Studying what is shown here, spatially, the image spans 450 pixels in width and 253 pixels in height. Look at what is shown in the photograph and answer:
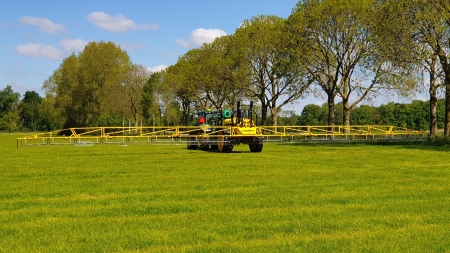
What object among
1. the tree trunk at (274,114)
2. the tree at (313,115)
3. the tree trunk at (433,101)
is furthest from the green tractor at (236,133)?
the tree at (313,115)

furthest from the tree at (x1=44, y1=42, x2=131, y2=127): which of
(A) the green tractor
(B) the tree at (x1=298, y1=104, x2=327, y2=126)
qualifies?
(B) the tree at (x1=298, y1=104, x2=327, y2=126)

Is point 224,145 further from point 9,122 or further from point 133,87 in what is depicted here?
point 9,122

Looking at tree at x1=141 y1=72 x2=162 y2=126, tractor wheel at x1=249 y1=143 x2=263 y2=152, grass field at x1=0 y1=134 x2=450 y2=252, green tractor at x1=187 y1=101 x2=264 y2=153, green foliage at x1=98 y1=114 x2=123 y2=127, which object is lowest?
grass field at x1=0 y1=134 x2=450 y2=252

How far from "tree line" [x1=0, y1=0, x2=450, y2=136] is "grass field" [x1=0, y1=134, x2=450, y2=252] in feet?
66.4

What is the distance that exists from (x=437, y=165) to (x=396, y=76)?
2722 cm

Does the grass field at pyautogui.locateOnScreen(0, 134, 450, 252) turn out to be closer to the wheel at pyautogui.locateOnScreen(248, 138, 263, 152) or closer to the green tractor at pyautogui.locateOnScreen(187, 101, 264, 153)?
the green tractor at pyautogui.locateOnScreen(187, 101, 264, 153)

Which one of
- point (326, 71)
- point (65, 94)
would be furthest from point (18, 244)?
point (65, 94)

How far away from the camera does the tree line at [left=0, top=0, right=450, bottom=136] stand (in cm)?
3605

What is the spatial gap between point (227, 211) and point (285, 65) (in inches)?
1820

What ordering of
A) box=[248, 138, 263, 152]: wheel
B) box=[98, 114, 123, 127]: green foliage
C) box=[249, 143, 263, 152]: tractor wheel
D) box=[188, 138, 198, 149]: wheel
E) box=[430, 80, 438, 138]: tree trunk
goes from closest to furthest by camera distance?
1. box=[248, 138, 263, 152]: wheel
2. box=[188, 138, 198, 149]: wheel
3. box=[249, 143, 263, 152]: tractor wheel
4. box=[430, 80, 438, 138]: tree trunk
5. box=[98, 114, 123, 127]: green foliage

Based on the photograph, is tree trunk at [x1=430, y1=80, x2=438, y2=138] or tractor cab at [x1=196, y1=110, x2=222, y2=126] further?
tree trunk at [x1=430, y1=80, x2=438, y2=138]

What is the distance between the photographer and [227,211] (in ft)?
34.3

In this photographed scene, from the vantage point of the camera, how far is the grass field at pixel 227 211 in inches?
309

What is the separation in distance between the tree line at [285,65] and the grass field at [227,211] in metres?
20.2
